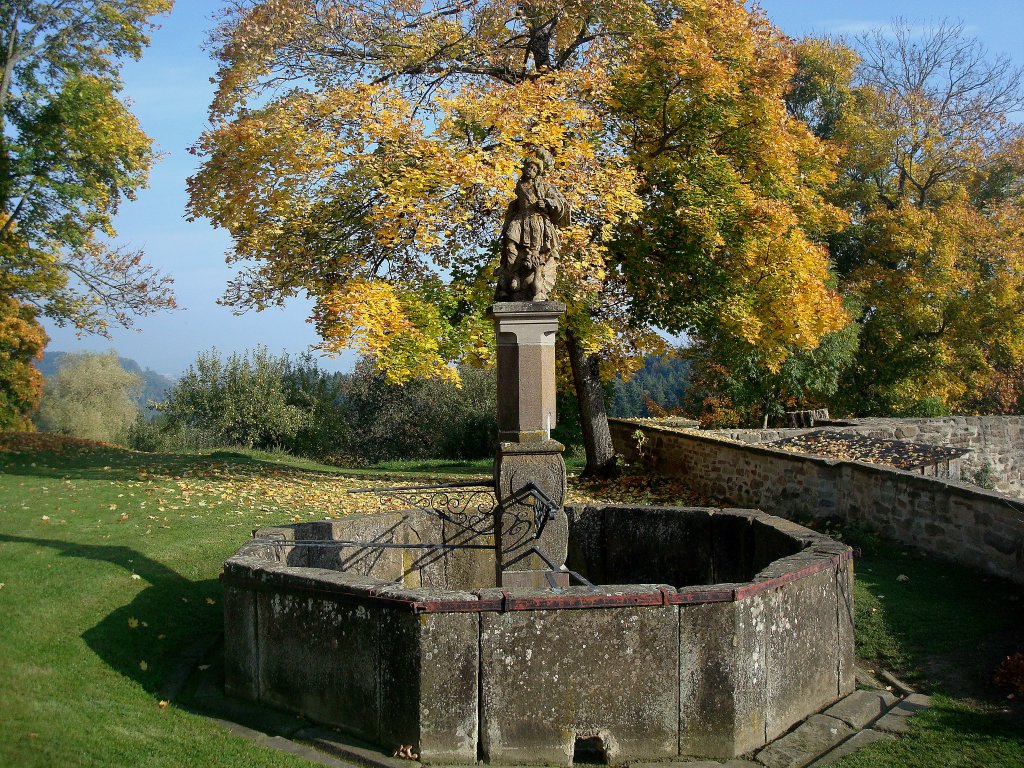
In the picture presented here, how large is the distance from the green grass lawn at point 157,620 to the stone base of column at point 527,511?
2455 mm

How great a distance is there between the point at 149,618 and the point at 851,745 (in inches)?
236

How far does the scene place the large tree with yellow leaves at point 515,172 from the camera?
13203 millimetres

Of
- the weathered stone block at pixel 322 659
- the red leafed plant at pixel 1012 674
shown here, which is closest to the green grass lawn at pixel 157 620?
the red leafed plant at pixel 1012 674

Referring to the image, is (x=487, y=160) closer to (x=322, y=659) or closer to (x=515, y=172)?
(x=515, y=172)

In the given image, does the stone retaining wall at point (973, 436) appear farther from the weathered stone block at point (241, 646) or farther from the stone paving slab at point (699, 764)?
the weathered stone block at point (241, 646)

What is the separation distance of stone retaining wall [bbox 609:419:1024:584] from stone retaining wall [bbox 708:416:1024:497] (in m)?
3.71

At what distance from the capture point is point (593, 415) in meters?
17.2

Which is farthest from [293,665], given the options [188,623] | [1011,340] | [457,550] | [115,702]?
[1011,340]

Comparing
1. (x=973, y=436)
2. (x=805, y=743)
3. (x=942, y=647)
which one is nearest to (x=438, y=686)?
(x=805, y=743)

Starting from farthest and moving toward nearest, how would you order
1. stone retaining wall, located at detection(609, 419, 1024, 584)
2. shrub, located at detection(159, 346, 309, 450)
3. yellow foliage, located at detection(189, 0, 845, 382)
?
shrub, located at detection(159, 346, 309, 450)
yellow foliage, located at detection(189, 0, 845, 382)
stone retaining wall, located at detection(609, 419, 1024, 584)

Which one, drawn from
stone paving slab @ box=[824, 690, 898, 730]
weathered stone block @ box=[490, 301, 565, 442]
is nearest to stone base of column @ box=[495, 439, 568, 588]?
weathered stone block @ box=[490, 301, 565, 442]

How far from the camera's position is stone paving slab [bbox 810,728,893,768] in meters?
5.39

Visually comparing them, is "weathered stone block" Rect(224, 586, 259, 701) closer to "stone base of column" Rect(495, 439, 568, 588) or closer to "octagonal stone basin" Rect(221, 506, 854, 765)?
"octagonal stone basin" Rect(221, 506, 854, 765)

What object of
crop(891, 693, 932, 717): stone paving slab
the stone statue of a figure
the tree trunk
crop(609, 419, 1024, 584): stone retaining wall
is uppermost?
the stone statue of a figure
